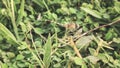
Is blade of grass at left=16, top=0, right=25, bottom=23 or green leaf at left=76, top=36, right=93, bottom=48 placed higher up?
blade of grass at left=16, top=0, right=25, bottom=23

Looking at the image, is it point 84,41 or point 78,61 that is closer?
point 78,61

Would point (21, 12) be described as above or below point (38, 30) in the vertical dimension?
above

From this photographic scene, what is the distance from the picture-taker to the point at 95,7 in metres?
1.70

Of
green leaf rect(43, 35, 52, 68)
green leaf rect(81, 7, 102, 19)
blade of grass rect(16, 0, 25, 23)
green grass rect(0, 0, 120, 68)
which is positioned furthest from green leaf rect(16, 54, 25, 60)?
green leaf rect(81, 7, 102, 19)

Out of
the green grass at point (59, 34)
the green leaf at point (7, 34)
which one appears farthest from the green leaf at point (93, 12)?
the green leaf at point (7, 34)

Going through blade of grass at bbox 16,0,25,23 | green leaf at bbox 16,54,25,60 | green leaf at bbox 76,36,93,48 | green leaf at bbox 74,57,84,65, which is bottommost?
green leaf at bbox 74,57,84,65

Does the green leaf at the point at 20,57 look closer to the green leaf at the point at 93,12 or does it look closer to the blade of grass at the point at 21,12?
the blade of grass at the point at 21,12

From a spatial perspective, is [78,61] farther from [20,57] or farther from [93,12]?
[93,12]

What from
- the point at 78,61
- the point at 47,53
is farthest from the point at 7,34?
the point at 78,61

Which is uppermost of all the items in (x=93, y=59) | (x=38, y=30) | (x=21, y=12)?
(x=21, y=12)

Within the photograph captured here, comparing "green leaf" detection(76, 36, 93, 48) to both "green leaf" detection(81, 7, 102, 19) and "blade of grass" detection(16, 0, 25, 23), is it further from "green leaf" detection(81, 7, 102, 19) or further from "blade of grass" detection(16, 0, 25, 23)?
"blade of grass" detection(16, 0, 25, 23)

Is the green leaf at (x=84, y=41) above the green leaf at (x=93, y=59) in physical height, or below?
above

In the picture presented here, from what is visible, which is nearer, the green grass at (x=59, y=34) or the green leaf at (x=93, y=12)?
the green grass at (x=59, y=34)

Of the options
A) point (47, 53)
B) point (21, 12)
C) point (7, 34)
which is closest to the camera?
point (47, 53)
